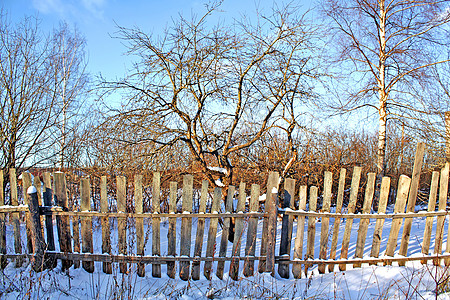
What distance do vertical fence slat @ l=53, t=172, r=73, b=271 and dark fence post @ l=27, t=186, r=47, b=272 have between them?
0.22 meters

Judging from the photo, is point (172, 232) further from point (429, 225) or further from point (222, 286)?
point (429, 225)

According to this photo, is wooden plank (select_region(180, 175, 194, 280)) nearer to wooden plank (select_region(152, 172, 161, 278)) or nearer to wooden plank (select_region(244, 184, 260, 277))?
wooden plank (select_region(152, 172, 161, 278))

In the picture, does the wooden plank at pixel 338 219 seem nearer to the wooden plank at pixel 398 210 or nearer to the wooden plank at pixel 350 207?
the wooden plank at pixel 350 207

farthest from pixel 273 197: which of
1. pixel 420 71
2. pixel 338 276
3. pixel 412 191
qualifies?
pixel 420 71

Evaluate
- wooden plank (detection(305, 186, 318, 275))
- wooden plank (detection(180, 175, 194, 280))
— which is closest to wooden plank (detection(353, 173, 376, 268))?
wooden plank (detection(305, 186, 318, 275))

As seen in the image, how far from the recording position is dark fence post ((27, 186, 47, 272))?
360cm

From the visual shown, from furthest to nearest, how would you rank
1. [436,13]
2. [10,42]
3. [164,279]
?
1. [436,13]
2. [10,42]
3. [164,279]

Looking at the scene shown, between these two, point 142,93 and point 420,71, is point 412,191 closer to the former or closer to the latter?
point 142,93

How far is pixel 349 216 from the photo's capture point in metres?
3.85

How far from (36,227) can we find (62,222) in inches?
12.6

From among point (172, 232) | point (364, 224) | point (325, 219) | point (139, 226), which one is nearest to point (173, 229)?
point (172, 232)

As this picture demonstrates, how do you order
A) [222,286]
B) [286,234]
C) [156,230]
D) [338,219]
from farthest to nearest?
[338,219] < [286,234] < [156,230] < [222,286]

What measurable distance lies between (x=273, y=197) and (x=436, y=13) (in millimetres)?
8940

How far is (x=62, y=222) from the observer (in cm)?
368
